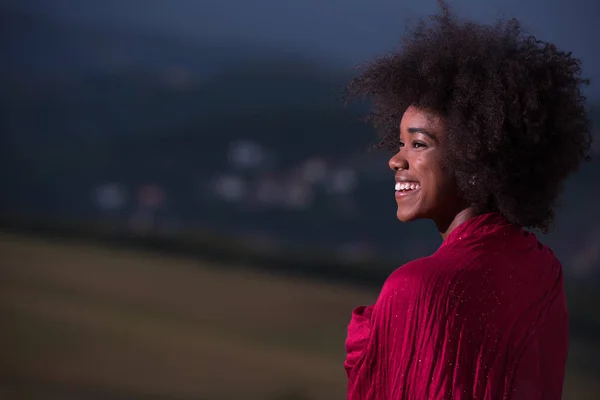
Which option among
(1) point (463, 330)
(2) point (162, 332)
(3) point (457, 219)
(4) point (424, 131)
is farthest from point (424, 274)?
(2) point (162, 332)

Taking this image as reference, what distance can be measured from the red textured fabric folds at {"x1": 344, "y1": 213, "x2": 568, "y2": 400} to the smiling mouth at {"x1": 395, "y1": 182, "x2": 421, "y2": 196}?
158 mm

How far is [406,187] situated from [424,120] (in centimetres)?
13

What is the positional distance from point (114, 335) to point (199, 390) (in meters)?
0.53

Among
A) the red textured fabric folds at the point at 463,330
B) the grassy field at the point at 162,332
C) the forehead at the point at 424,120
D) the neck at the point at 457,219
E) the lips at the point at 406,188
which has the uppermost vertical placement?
the grassy field at the point at 162,332

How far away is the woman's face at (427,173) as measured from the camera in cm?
150

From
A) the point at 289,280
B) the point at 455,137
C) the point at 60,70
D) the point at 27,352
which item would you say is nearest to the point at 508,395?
the point at 455,137

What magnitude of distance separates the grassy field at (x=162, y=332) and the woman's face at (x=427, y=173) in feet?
7.74

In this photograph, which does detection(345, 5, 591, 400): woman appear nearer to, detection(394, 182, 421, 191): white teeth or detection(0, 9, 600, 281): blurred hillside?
detection(394, 182, 421, 191): white teeth

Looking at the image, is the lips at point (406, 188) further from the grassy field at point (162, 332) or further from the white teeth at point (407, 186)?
the grassy field at point (162, 332)

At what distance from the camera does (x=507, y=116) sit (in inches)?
58.1

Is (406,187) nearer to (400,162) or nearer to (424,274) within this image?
(400,162)

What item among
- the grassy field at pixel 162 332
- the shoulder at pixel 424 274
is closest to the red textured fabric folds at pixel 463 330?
the shoulder at pixel 424 274

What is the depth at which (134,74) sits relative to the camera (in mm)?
4348

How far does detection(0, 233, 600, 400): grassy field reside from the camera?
3781 millimetres
